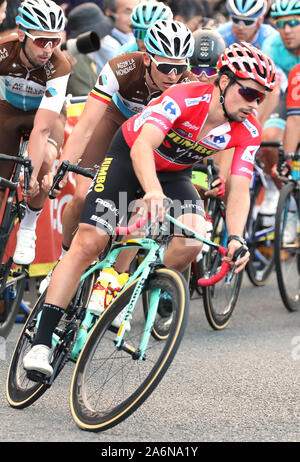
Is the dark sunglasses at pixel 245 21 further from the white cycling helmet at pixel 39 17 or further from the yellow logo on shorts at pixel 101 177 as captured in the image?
the yellow logo on shorts at pixel 101 177

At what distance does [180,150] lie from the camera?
5.64m

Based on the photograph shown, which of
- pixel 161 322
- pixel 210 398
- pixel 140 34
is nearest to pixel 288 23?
pixel 140 34

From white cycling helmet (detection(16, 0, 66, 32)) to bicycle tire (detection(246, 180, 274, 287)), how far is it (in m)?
3.65

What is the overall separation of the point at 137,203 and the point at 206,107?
29.8 inches

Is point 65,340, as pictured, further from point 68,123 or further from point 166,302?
point 68,123

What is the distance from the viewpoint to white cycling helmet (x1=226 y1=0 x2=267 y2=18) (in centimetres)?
987

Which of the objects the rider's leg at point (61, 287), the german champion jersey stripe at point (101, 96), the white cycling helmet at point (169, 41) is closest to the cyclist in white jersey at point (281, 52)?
the white cycling helmet at point (169, 41)

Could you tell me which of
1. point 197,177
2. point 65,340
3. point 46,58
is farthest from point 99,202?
point 197,177

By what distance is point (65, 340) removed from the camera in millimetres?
5188

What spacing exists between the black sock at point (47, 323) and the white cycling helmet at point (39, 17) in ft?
7.66

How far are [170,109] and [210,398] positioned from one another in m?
1.77

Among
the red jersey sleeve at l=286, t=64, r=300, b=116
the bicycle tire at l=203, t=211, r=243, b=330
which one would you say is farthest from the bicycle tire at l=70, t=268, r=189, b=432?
the red jersey sleeve at l=286, t=64, r=300, b=116

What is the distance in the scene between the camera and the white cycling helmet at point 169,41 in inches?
262

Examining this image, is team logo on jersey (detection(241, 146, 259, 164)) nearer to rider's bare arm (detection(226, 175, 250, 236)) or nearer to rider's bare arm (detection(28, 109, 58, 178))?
rider's bare arm (detection(226, 175, 250, 236))
